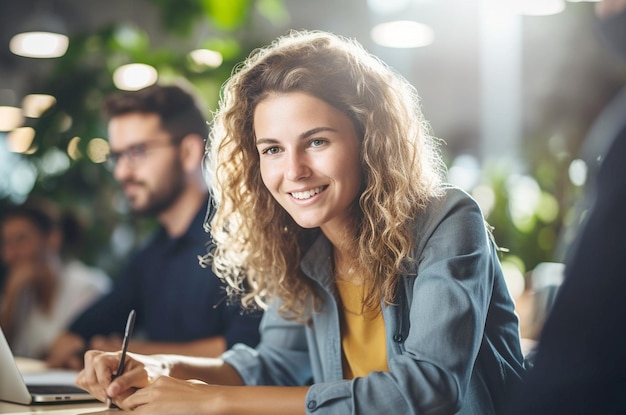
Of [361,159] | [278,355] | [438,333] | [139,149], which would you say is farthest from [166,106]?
[438,333]

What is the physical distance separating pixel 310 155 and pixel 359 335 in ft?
1.19

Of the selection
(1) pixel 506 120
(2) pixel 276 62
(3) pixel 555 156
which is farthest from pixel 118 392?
(1) pixel 506 120

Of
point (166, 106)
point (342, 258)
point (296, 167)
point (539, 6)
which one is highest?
point (539, 6)

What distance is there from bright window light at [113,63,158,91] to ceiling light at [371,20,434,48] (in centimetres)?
225

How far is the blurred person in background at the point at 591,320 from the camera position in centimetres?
87

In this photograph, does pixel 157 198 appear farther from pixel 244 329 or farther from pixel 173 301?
pixel 244 329

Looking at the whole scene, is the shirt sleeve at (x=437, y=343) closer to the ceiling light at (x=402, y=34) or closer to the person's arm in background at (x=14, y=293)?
the person's arm in background at (x=14, y=293)

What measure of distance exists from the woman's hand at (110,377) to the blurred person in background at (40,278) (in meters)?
1.93

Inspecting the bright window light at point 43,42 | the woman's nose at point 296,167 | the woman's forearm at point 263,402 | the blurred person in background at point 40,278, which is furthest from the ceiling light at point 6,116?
the woman's forearm at point 263,402

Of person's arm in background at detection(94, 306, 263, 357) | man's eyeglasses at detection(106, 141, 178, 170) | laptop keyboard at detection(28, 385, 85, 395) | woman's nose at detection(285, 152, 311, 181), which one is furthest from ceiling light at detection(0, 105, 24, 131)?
woman's nose at detection(285, 152, 311, 181)

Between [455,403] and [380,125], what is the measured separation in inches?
19.7

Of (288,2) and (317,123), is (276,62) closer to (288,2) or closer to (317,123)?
(317,123)

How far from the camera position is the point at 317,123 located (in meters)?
1.34

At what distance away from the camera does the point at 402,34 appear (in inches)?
227
